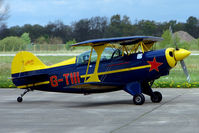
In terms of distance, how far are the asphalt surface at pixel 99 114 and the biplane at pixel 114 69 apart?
22.6 inches

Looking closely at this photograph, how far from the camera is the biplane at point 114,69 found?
13.3m

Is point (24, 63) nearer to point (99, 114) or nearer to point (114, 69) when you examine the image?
point (114, 69)

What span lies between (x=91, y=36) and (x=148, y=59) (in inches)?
2209

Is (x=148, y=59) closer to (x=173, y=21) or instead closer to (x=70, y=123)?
(x=70, y=123)

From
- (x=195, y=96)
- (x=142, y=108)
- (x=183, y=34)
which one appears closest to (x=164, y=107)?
(x=142, y=108)

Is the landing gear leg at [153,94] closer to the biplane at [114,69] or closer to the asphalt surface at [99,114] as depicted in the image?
the biplane at [114,69]

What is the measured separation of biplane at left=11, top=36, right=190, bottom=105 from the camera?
13.3 m

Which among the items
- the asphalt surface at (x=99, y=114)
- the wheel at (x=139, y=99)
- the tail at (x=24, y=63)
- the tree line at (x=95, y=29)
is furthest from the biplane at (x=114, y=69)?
the tree line at (x=95, y=29)

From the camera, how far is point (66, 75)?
14664 mm

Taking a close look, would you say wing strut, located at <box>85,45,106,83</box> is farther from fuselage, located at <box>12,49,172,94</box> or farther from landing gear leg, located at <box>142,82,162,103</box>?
landing gear leg, located at <box>142,82,162,103</box>

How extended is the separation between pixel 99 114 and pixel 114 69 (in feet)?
8.69

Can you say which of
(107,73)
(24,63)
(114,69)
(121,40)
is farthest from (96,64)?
(24,63)

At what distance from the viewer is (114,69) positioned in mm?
13859

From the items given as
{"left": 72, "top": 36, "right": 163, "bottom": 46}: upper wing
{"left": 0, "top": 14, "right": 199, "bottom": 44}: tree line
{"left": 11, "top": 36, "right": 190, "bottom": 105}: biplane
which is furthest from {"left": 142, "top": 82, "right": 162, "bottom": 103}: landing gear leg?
{"left": 0, "top": 14, "right": 199, "bottom": 44}: tree line
